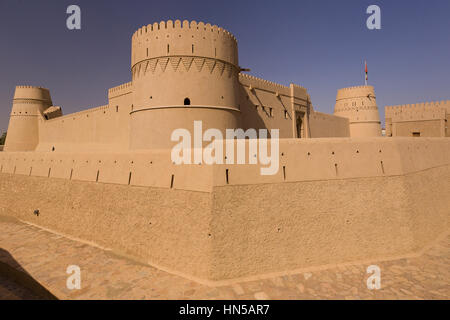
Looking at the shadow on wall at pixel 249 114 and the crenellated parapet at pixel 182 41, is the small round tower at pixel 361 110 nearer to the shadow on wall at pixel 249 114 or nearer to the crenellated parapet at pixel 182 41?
the shadow on wall at pixel 249 114

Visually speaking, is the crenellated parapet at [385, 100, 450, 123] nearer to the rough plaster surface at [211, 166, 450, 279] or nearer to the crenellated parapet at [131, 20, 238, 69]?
the rough plaster surface at [211, 166, 450, 279]

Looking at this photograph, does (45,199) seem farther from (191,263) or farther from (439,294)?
(439,294)

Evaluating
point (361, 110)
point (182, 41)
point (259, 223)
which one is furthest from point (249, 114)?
point (361, 110)

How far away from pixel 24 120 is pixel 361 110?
2969 cm

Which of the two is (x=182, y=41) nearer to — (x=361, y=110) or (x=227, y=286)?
(x=227, y=286)

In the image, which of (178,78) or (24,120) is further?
(24,120)

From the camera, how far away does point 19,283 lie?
7.41 m

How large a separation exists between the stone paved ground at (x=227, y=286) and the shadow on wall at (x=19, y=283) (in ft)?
0.20

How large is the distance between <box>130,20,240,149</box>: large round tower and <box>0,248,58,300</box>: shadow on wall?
5.33m

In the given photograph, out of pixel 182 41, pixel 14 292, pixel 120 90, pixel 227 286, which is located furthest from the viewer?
pixel 120 90

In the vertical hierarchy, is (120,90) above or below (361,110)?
below

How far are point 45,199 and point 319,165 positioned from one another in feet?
36.1
